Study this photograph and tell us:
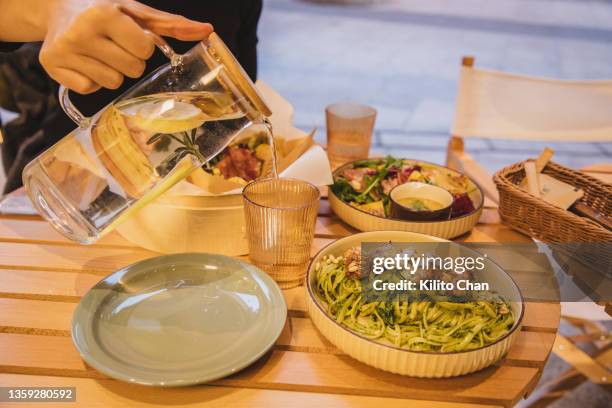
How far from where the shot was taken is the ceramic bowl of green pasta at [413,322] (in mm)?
838

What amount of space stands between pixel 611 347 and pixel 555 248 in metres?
0.94

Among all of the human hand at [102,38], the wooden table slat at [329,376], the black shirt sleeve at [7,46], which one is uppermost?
the human hand at [102,38]

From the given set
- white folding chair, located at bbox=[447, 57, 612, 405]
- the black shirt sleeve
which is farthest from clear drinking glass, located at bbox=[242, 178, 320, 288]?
white folding chair, located at bbox=[447, 57, 612, 405]

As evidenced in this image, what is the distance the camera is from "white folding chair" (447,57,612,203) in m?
1.94

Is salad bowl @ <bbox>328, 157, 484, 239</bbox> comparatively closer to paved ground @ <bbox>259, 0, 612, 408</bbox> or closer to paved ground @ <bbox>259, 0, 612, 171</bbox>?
paved ground @ <bbox>259, 0, 612, 408</bbox>

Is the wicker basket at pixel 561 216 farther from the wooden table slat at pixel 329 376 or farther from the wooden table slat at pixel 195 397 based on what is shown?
the wooden table slat at pixel 195 397

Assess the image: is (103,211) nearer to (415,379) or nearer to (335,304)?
(335,304)

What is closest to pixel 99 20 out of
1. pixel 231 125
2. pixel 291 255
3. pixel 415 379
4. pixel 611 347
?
A: pixel 231 125

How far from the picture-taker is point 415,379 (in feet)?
2.85

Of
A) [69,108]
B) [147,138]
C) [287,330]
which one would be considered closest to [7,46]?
[69,108]

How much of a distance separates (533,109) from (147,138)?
147 cm

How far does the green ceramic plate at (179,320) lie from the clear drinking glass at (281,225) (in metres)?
0.05

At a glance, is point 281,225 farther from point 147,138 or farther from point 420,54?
point 420,54

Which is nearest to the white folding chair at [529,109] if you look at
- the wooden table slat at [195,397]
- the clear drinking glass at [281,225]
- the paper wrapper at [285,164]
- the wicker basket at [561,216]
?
the wicker basket at [561,216]
